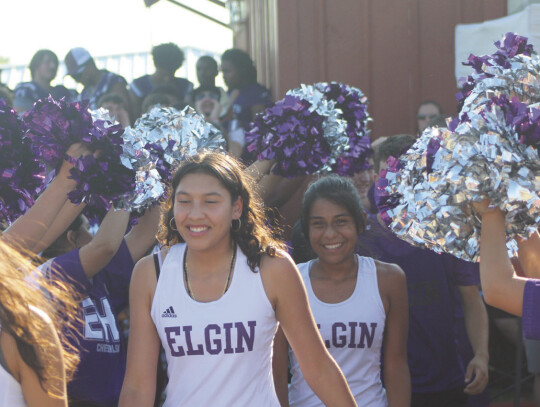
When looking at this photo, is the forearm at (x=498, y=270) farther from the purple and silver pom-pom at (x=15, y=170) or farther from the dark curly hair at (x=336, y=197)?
the purple and silver pom-pom at (x=15, y=170)

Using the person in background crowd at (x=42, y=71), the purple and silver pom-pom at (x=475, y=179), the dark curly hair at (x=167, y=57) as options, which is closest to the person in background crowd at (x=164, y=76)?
the dark curly hair at (x=167, y=57)

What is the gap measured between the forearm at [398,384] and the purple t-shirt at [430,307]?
1.04 ft

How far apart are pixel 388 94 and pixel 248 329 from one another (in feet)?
12.7

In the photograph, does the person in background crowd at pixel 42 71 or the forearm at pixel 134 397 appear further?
the person in background crowd at pixel 42 71

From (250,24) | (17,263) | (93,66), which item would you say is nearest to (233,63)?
(93,66)

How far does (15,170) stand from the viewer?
297 centimetres

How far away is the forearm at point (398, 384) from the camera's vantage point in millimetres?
3332

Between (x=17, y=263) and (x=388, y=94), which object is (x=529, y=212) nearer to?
(x=17, y=263)

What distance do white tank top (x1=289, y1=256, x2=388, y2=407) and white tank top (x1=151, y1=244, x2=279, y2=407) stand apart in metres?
0.64

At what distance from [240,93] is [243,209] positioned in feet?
12.3

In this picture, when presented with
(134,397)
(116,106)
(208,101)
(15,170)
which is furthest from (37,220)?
(208,101)

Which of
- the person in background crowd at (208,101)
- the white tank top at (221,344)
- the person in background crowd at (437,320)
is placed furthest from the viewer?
the person in background crowd at (208,101)

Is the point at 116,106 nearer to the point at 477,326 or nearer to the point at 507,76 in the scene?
the point at 477,326

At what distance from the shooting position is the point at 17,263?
1.96 metres
